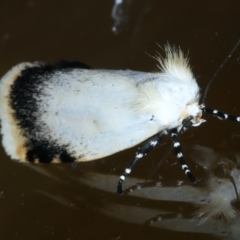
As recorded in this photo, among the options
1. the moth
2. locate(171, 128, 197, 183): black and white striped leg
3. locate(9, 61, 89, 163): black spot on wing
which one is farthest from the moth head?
locate(9, 61, 89, 163): black spot on wing

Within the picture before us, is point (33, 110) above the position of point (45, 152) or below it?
above

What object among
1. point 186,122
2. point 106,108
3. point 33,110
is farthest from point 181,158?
point 33,110

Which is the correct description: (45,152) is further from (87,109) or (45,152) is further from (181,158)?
(181,158)

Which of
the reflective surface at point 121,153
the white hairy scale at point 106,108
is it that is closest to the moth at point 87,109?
the white hairy scale at point 106,108

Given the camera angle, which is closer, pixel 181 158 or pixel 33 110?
pixel 33 110

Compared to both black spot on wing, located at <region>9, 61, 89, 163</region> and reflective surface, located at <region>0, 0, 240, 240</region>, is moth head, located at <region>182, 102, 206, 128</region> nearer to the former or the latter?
reflective surface, located at <region>0, 0, 240, 240</region>

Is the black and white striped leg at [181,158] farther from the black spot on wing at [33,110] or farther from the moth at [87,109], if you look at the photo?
the black spot on wing at [33,110]

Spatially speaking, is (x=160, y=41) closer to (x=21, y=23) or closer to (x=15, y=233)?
(x=21, y=23)
